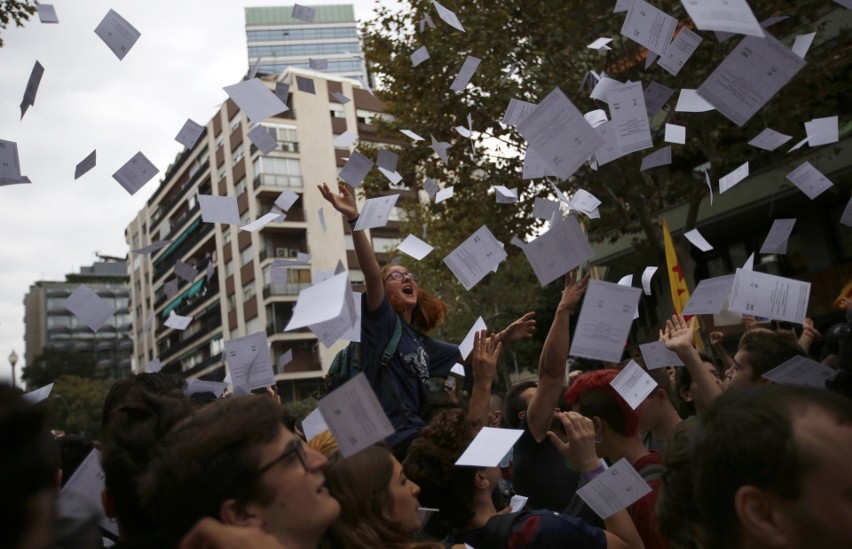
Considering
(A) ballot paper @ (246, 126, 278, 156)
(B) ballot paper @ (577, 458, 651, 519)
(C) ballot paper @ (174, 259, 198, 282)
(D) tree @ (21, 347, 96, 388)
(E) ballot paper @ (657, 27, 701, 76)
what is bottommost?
(B) ballot paper @ (577, 458, 651, 519)

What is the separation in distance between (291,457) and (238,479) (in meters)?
0.12

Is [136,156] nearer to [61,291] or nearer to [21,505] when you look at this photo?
[21,505]

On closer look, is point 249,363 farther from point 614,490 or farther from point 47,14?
point 47,14

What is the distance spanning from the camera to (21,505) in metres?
0.96

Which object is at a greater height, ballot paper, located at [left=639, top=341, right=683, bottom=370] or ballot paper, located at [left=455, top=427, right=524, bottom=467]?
ballot paper, located at [left=639, top=341, right=683, bottom=370]

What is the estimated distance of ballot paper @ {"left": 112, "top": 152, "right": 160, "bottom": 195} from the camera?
14.7ft

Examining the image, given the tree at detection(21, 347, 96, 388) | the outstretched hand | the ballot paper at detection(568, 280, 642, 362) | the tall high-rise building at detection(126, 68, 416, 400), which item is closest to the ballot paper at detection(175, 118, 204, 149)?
the outstretched hand

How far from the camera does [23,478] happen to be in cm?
96

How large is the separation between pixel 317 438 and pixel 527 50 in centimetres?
1037

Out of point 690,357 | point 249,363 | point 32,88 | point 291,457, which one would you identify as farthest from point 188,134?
point 291,457

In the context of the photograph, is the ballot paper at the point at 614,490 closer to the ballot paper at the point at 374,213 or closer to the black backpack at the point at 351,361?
the black backpack at the point at 351,361

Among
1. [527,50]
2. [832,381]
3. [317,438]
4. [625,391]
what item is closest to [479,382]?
[625,391]

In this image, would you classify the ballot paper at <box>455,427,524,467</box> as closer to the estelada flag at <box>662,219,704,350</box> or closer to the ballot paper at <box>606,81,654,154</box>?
the ballot paper at <box>606,81,654,154</box>

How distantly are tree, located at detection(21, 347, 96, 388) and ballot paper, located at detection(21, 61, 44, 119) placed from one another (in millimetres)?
63651
